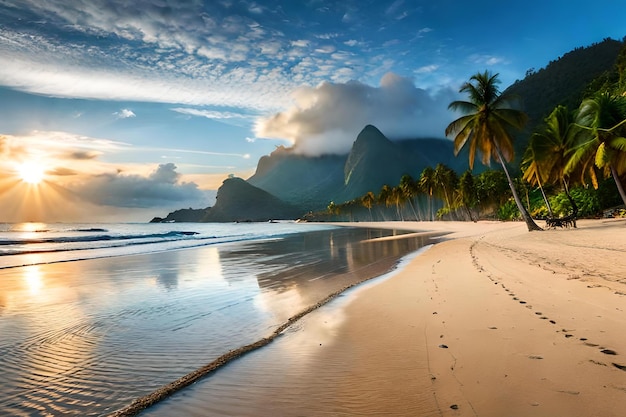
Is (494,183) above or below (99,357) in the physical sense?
above

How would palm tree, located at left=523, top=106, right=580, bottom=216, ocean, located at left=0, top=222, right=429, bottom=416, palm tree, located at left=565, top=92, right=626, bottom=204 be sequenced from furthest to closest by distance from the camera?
palm tree, located at left=523, top=106, right=580, bottom=216
palm tree, located at left=565, top=92, right=626, bottom=204
ocean, located at left=0, top=222, right=429, bottom=416

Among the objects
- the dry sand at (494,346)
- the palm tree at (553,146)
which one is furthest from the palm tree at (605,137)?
the dry sand at (494,346)

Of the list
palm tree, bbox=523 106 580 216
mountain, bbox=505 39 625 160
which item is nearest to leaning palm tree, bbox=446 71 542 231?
palm tree, bbox=523 106 580 216

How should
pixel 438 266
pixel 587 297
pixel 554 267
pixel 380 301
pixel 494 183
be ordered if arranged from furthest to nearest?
1. pixel 494 183
2. pixel 438 266
3. pixel 554 267
4. pixel 380 301
5. pixel 587 297

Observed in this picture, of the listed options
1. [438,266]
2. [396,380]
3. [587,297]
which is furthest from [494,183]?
[396,380]

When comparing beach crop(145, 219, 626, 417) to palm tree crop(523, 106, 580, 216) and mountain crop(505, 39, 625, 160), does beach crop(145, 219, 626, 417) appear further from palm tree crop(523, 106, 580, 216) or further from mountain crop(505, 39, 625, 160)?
mountain crop(505, 39, 625, 160)

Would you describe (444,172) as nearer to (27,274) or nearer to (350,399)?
(27,274)

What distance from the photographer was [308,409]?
3.56m

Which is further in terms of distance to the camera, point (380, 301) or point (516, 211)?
point (516, 211)

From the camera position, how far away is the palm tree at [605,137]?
69.8 feet

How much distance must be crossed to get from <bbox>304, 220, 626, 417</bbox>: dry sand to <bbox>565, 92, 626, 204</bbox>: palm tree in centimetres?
1616

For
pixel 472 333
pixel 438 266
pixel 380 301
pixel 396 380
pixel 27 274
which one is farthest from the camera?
pixel 27 274

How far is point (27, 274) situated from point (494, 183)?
68342 mm

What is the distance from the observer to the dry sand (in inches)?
133
